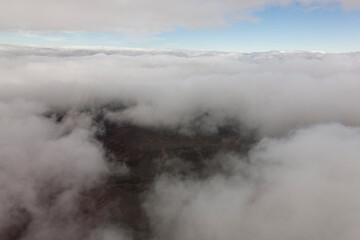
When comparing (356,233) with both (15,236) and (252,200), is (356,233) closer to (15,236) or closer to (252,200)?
(252,200)

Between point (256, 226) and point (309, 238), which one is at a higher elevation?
point (309, 238)

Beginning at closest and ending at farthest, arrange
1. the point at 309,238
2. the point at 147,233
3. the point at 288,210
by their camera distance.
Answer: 1. the point at 309,238
2. the point at 288,210
3. the point at 147,233

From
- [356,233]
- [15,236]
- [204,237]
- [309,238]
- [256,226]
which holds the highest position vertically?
[356,233]

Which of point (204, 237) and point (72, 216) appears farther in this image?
point (72, 216)

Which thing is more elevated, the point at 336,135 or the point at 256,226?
the point at 336,135

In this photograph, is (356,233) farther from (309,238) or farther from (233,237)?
(233,237)

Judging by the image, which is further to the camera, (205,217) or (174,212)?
(174,212)

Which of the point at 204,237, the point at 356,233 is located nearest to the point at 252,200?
the point at 204,237

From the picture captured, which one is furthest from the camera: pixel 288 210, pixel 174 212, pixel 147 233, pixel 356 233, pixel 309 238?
pixel 174 212

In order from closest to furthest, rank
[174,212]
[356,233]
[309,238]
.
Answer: [356,233] → [309,238] → [174,212]

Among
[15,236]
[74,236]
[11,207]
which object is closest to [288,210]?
[74,236]
